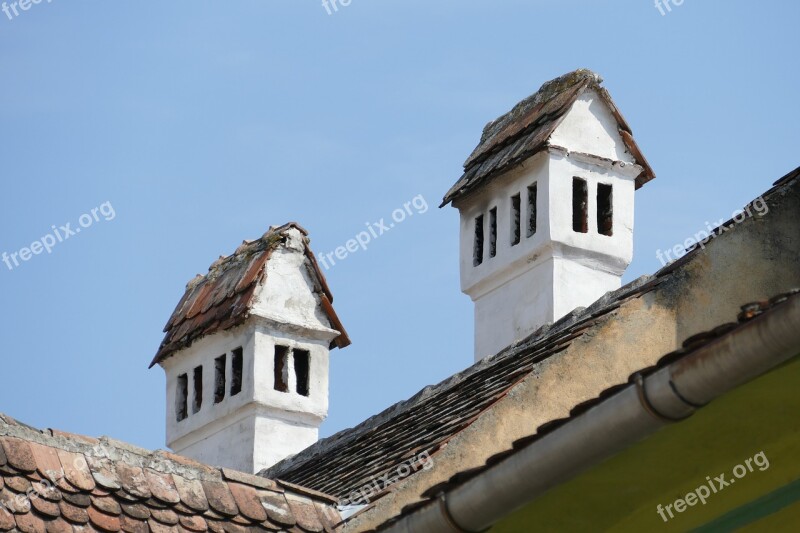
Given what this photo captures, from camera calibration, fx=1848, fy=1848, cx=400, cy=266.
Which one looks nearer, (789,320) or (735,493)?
(789,320)

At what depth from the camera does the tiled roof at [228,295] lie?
1880cm

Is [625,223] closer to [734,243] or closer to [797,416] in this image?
[734,243]

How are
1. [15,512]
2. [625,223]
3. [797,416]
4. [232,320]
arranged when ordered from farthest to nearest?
[232,320] → [625,223] → [15,512] → [797,416]

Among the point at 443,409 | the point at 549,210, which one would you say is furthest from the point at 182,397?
the point at 443,409

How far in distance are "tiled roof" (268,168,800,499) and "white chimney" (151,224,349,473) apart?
3.56 metres

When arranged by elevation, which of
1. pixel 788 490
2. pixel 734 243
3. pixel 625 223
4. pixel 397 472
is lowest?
pixel 788 490

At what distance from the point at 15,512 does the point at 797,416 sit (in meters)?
3.80

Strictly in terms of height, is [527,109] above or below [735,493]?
above

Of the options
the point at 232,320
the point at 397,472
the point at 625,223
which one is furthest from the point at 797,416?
the point at 232,320

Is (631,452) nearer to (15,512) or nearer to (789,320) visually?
(789,320)

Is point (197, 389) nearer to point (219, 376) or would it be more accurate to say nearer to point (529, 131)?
point (219, 376)

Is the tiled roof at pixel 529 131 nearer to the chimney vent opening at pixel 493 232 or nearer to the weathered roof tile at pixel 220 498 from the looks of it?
the chimney vent opening at pixel 493 232

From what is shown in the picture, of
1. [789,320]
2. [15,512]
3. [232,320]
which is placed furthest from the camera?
[232,320]

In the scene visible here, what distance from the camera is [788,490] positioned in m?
7.40
